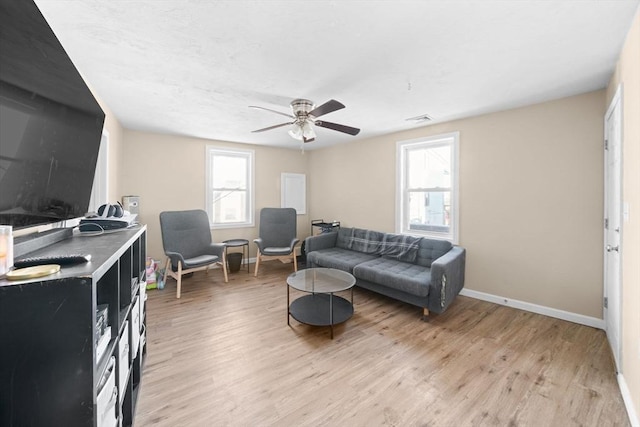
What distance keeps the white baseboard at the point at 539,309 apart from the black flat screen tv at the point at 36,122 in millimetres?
4031

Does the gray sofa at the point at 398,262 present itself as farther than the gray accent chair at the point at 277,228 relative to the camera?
No

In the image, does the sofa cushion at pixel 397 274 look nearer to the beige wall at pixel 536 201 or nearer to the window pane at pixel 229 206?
the beige wall at pixel 536 201

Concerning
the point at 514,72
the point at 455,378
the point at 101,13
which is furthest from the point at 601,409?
the point at 101,13

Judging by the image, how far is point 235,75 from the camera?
2.25 metres

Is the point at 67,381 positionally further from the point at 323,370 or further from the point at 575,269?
the point at 575,269

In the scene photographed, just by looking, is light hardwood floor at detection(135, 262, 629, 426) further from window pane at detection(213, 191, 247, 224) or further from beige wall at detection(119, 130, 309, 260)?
window pane at detection(213, 191, 247, 224)

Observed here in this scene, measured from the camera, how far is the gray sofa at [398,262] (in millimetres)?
2727

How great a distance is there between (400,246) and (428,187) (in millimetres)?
992


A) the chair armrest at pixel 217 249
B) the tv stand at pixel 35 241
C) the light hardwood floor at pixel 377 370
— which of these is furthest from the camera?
the chair armrest at pixel 217 249

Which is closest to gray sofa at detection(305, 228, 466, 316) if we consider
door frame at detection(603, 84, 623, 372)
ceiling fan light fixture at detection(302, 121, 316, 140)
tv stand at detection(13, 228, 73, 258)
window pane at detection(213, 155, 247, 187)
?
door frame at detection(603, 84, 623, 372)

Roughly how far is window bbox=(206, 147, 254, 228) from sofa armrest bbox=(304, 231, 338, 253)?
1.49 metres

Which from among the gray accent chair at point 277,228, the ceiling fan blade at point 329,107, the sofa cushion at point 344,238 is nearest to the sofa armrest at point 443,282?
the sofa cushion at point 344,238

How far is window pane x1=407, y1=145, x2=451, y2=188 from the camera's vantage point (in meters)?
3.69

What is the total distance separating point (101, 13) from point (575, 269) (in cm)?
442
